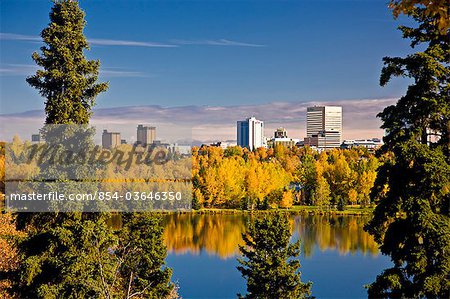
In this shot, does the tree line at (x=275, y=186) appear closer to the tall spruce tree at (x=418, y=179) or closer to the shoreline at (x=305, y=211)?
the shoreline at (x=305, y=211)

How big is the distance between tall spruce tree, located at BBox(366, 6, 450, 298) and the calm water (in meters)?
9.83

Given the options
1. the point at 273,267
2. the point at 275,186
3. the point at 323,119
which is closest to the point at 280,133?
the point at 323,119

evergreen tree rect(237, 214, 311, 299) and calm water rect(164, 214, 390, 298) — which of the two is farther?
calm water rect(164, 214, 390, 298)

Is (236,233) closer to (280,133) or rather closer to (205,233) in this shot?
(205,233)

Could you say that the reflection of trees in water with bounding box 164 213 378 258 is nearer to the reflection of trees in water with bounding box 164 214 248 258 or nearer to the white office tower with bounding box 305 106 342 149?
the reflection of trees in water with bounding box 164 214 248 258

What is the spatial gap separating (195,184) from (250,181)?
5.73 m

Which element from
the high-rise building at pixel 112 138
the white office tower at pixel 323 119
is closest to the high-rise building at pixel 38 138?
the high-rise building at pixel 112 138

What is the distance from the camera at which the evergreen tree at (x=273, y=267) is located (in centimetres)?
1239

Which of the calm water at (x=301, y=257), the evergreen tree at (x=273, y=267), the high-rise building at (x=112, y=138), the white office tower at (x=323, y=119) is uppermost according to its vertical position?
the white office tower at (x=323, y=119)

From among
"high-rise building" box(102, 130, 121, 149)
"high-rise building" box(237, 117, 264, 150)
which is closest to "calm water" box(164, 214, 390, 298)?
"high-rise building" box(102, 130, 121, 149)

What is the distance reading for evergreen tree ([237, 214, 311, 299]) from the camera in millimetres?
12391

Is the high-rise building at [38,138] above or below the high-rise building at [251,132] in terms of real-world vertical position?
below

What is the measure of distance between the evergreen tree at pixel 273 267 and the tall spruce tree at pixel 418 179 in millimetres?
4150

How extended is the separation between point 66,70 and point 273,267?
22.1ft
